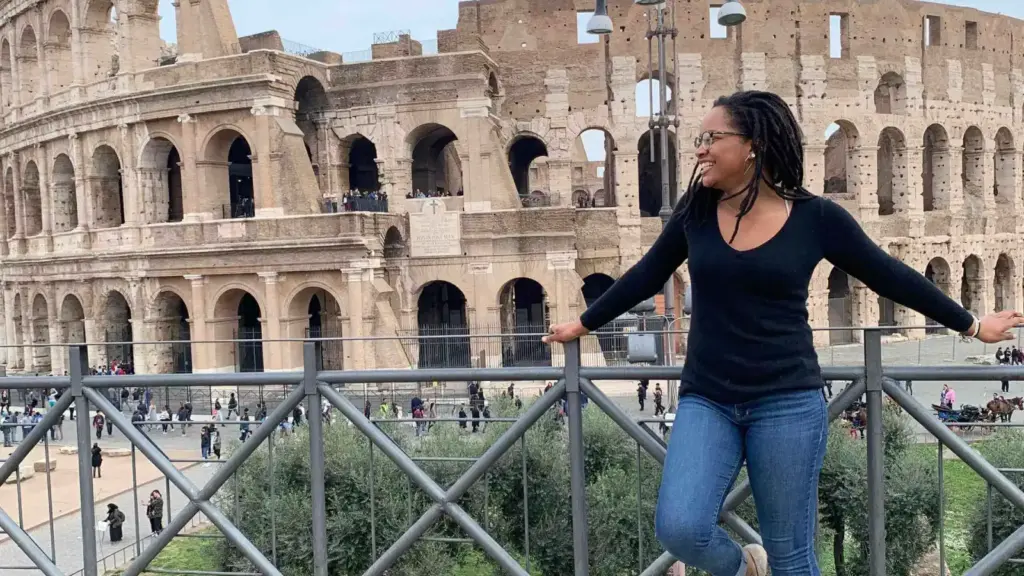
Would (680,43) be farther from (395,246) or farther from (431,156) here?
(395,246)

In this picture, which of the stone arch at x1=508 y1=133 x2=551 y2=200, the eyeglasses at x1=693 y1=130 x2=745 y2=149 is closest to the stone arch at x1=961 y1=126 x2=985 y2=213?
the stone arch at x1=508 y1=133 x2=551 y2=200

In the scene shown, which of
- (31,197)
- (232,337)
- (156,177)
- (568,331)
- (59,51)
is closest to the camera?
(568,331)

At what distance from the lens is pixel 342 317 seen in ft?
78.6

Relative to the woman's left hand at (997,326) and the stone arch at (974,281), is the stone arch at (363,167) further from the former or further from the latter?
the woman's left hand at (997,326)

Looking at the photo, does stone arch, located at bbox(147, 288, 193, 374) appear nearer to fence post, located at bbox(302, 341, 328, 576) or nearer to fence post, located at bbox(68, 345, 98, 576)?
fence post, located at bbox(68, 345, 98, 576)

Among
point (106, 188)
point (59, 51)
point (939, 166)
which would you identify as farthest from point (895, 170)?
point (59, 51)

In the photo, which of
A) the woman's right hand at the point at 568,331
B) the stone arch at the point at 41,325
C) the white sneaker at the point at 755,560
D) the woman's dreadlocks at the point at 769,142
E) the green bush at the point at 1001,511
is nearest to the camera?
the woman's dreadlocks at the point at 769,142

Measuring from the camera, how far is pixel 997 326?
9.25 ft

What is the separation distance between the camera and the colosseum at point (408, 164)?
24188 mm

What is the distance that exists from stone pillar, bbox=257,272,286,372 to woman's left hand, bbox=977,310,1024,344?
22.3 metres

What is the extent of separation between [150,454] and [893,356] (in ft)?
85.6

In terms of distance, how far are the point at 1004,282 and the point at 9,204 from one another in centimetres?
3915

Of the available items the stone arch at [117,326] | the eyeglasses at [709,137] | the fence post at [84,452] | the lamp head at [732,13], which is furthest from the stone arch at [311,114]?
the eyeglasses at [709,137]

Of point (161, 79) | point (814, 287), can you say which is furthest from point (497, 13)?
point (814, 287)
